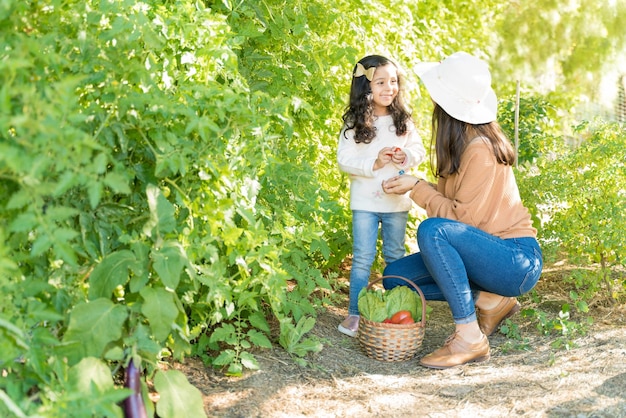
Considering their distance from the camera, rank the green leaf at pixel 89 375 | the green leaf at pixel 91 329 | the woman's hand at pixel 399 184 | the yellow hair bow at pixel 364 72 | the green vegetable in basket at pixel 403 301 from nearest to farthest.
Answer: the green leaf at pixel 89 375 → the green leaf at pixel 91 329 → the green vegetable in basket at pixel 403 301 → the woman's hand at pixel 399 184 → the yellow hair bow at pixel 364 72

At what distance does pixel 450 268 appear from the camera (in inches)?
126

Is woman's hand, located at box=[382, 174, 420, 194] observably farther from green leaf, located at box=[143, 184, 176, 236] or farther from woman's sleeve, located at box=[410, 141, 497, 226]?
green leaf, located at box=[143, 184, 176, 236]

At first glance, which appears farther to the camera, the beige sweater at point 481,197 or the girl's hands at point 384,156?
the girl's hands at point 384,156

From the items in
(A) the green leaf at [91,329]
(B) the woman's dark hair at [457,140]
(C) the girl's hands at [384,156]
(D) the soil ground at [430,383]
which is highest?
(B) the woman's dark hair at [457,140]

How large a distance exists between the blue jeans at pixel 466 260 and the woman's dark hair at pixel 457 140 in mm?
271

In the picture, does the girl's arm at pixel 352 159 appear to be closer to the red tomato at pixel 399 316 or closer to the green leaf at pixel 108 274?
the red tomato at pixel 399 316

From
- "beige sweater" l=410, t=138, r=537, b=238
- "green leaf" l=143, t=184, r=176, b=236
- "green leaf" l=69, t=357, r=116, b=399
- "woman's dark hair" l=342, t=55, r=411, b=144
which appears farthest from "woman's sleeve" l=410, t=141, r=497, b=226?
"green leaf" l=69, t=357, r=116, b=399

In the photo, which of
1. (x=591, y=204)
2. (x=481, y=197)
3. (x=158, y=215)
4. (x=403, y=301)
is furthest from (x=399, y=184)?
(x=158, y=215)

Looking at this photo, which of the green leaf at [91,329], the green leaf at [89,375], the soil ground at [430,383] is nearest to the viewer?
the green leaf at [89,375]

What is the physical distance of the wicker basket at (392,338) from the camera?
10.4 ft

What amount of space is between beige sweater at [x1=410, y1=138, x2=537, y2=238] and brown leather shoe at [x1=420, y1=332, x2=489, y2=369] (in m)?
0.48

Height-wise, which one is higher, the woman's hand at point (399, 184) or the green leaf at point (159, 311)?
the woman's hand at point (399, 184)

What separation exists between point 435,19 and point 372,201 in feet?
8.17

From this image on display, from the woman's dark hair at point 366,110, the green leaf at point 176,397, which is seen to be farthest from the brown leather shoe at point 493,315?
the green leaf at point 176,397
